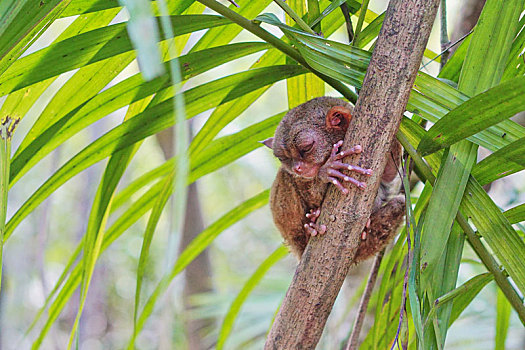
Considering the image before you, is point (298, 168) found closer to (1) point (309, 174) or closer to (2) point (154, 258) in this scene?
(1) point (309, 174)

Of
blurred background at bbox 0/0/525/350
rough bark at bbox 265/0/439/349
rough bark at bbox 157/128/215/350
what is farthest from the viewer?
rough bark at bbox 157/128/215/350

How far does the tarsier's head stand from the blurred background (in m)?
2.46

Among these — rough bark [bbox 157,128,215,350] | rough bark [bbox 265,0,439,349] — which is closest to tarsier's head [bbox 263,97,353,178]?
rough bark [bbox 265,0,439,349]

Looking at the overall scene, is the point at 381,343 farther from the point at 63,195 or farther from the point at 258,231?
the point at 63,195

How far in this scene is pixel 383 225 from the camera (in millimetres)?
2025

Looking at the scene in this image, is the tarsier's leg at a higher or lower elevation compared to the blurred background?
lower

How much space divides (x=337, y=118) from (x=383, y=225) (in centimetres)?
41

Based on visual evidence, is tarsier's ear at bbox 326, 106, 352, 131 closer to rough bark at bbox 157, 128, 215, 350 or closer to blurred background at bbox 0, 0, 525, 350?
blurred background at bbox 0, 0, 525, 350

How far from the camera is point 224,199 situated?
34.1 feet

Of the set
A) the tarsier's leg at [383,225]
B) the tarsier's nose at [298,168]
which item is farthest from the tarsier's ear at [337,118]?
the tarsier's leg at [383,225]

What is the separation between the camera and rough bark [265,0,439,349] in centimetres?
117

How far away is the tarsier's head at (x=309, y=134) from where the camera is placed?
6.59 feet

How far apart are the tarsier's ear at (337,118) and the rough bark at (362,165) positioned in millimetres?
745

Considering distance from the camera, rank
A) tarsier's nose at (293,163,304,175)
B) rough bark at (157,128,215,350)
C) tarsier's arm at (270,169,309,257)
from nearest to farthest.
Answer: tarsier's nose at (293,163,304,175) < tarsier's arm at (270,169,309,257) < rough bark at (157,128,215,350)
